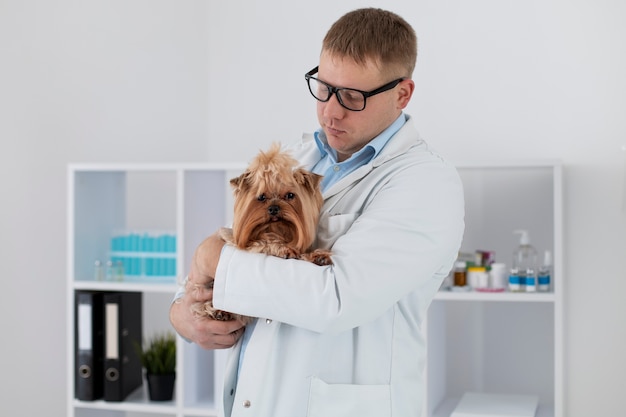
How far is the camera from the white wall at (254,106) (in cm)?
301

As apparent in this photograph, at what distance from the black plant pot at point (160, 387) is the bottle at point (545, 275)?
1.53m

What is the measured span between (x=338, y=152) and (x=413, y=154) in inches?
8.0

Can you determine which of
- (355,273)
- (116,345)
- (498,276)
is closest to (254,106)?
(116,345)

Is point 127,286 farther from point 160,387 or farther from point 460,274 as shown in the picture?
point 460,274

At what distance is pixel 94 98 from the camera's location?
3506 mm

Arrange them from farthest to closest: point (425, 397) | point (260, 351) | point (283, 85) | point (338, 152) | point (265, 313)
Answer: point (283, 85), point (425, 397), point (338, 152), point (260, 351), point (265, 313)

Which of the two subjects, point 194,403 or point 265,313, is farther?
point 194,403

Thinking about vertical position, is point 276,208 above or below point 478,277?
above

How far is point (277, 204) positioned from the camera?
5.23 feet

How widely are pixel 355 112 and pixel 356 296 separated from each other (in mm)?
422

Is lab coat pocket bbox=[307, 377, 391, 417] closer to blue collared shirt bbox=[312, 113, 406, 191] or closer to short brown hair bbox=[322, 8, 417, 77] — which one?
blue collared shirt bbox=[312, 113, 406, 191]
